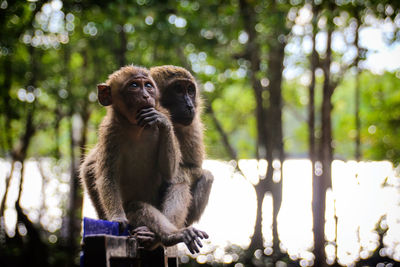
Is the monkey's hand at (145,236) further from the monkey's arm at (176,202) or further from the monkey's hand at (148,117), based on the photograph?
the monkey's hand at (148,117)

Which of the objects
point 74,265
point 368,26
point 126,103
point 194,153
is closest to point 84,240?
point 126,103

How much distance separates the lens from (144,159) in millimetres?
3736

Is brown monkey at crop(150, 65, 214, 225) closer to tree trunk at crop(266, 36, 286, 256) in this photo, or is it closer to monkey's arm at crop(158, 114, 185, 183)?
monkey's arm at crop(158, 114, 185, 183)

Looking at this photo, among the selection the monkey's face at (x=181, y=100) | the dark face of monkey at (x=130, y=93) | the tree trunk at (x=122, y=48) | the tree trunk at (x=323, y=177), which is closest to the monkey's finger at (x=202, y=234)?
the dark face of monkey at (x=130, y=93)

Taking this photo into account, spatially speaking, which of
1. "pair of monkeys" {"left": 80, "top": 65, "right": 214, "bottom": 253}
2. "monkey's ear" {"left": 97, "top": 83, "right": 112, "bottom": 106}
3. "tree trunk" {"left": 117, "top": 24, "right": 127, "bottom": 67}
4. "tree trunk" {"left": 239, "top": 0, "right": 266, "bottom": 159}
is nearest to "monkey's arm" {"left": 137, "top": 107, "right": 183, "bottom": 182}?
"pair of monkeys" {"left": 80, "top": 65, "right": 214, "bottom": 253}

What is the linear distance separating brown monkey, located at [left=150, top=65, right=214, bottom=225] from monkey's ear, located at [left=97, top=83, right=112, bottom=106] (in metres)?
0.60

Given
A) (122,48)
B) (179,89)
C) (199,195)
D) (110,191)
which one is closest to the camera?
(110,191)

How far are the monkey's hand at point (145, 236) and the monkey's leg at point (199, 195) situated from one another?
0.88 m

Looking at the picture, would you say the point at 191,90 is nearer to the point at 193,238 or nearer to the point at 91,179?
the point at 91,179

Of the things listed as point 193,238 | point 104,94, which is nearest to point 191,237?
point 193,238

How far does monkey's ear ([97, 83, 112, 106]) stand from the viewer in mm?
3588

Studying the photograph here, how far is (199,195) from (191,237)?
1.06 m

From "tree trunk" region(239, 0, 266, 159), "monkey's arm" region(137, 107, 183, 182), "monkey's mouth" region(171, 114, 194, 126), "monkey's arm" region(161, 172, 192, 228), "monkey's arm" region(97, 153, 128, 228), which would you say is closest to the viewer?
"monkey's arm" region(97, 153, 128, 228)

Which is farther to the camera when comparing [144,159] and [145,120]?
[144,159]
